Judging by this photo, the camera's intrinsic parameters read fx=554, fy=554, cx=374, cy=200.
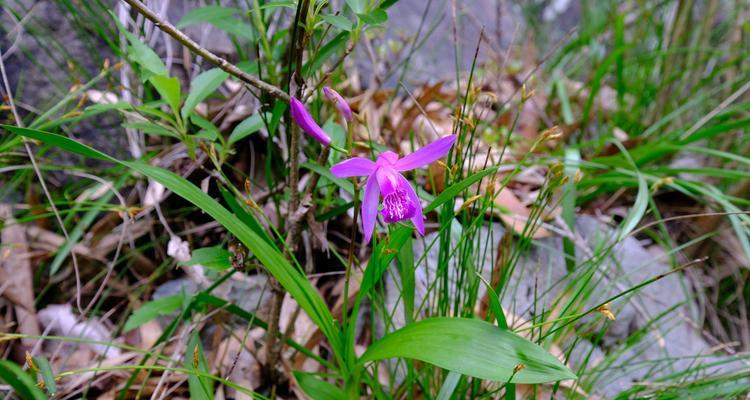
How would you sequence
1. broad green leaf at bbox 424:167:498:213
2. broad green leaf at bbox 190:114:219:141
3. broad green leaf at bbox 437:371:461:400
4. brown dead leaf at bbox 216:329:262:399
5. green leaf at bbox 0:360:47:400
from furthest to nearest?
brown dead leaf at bbox 216:329:262:399 → broad green leaf at bbox 190:114:219:141 → broad green leaf at bbox 437:371:461:400 → broad green leaf at bbox 424:167:498:213 → green leaf at bbox 0:360:47:400

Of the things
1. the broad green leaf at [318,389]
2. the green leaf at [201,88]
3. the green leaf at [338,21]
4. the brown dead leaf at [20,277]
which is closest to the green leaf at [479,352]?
the broad green leaf at [318,389]

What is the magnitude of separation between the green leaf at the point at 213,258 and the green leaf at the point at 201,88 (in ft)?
0.87

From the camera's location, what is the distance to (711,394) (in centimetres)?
111

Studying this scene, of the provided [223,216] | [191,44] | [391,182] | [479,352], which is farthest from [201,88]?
[479,352]

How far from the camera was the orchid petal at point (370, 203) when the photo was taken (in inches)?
35.3

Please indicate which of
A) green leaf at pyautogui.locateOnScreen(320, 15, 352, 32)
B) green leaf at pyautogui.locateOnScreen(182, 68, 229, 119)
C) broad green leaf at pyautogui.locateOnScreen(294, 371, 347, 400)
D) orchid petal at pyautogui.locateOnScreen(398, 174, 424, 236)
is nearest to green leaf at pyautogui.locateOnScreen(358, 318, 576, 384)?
orchid petal at pyautogui.locateOnScreen(398, 174, 424, 236)

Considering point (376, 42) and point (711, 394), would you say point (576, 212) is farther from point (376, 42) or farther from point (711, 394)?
point (376, 42)

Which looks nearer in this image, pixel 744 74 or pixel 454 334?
pixel 454 334

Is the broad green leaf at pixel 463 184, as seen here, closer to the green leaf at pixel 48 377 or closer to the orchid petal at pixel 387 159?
the orchid petal at pixel 387 159

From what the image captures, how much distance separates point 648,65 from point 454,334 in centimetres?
225

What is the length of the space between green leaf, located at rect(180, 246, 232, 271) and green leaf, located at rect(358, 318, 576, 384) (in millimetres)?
357

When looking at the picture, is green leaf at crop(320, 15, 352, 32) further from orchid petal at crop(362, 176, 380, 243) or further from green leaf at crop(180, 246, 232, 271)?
green leaf at crop(180, 246, 232, 271)

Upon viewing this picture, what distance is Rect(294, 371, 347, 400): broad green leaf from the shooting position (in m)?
1.06

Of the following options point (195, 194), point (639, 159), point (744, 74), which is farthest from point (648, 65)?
point (195, 194)
